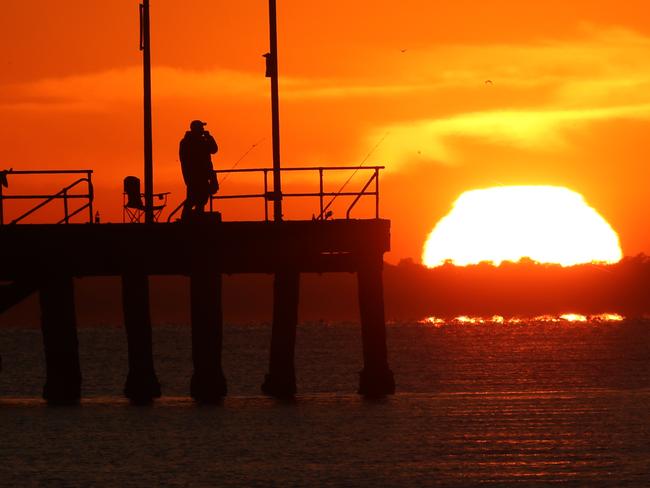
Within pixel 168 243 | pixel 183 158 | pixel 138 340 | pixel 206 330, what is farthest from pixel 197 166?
pixel 138 340

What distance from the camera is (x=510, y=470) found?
23922 mm

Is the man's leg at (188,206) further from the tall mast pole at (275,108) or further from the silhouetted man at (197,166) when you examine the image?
the tall mast pole at (275,108)

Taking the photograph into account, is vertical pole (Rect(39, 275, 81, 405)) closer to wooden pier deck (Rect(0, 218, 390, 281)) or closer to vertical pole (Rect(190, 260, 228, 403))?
wooden pier deck (Rect(0, 218, 390, 281))

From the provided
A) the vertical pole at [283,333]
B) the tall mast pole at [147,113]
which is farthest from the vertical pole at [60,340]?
the vertical pole at [283,333]

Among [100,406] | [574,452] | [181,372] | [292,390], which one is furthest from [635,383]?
[574,452]

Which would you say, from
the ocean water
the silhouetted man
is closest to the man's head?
the silhouetted man

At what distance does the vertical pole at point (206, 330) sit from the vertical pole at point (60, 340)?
2.57 m

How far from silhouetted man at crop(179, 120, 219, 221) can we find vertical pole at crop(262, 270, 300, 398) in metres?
3.52

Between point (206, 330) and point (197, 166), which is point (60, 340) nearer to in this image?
point (206, 330)

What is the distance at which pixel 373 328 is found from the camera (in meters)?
34.9

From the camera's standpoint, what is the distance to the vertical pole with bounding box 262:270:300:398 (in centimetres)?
3616

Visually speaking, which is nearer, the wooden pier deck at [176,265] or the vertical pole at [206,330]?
the wooden pier deck at [176,265]

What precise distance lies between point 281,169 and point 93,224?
3.96 meters

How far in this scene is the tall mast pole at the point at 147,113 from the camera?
115 feet
